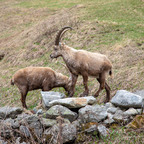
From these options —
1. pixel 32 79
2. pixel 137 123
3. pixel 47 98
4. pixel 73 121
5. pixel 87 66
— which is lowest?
pixel 32 79

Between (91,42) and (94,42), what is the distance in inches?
10.8

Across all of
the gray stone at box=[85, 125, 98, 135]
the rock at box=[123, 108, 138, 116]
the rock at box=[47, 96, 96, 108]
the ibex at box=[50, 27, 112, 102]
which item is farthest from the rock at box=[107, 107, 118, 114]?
the ibex at box=[50, 27, 112, 102]

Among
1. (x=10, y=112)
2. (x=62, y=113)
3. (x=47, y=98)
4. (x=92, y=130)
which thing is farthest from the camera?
(x=47, y=98)

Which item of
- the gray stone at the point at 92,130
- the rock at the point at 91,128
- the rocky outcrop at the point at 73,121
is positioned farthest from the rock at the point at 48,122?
the gray stone at the point at 92,130

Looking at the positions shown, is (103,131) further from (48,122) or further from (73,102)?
(48,122)

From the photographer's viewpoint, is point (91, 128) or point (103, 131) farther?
point (91, 128)

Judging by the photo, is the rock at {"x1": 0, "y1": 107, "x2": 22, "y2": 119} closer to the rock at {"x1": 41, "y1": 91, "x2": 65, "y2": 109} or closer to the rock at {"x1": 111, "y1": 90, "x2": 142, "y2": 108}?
the rock at {"x1": 41, "y1": 91, "x2": 65, "y2": 109}

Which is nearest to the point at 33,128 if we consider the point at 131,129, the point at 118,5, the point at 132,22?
the point at 131,129

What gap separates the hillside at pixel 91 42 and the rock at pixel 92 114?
2.94 metres

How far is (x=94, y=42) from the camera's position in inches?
637

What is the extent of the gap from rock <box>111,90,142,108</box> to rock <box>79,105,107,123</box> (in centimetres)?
56

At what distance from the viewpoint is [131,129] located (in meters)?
5.22

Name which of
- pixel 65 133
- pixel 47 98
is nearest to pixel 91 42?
pixel 47 98

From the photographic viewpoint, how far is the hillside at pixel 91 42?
1098 cm
